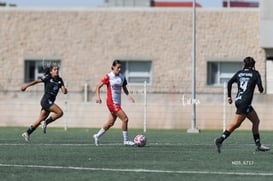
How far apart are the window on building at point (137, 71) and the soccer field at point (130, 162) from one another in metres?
23.7

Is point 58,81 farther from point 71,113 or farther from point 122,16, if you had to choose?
point 122,16

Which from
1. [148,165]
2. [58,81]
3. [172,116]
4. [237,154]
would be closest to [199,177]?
[148,165]

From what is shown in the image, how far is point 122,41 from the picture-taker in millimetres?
46281

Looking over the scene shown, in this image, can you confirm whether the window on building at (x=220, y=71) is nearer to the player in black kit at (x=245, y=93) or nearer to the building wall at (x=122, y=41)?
the building wall at (x=122, y=41)

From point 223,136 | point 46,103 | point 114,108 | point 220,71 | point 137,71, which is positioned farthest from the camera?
point 137,71

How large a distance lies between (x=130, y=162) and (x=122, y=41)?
29.5 meters

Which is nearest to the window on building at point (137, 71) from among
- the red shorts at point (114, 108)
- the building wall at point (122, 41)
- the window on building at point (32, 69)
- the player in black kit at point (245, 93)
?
the building wall at point (122, 41)

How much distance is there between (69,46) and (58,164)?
30.4m

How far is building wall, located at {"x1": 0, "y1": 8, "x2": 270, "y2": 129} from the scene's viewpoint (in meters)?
45.5

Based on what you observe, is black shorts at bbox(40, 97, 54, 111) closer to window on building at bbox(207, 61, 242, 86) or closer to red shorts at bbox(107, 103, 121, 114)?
red shorts at bbox(107, 103, 121, 114)

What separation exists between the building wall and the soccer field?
23.0 m

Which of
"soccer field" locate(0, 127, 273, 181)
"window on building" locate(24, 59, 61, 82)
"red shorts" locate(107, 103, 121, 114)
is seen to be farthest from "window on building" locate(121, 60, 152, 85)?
"red shorts" locate(107, 103, 121, 114)

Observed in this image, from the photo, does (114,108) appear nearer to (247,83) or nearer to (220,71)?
(247,83)

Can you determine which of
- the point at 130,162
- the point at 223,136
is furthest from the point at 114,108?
the point at 130,162
